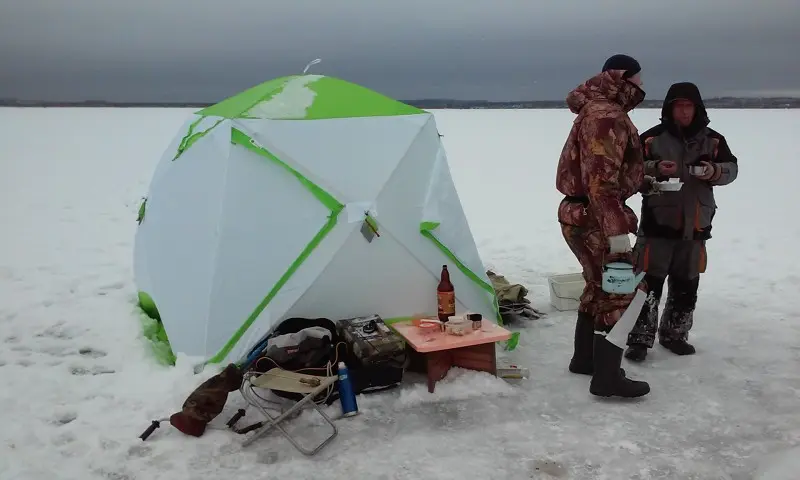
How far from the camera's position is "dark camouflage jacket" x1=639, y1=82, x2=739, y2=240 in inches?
181

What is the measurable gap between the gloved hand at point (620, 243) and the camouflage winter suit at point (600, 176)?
0.10 feet

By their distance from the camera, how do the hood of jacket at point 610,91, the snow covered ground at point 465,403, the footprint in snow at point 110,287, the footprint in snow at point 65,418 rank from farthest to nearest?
the footprint in snow at point 110,287
the hood of jacket at point 610,91
the footprint in snow at point 65,418
the snow covered ground at point 465,403

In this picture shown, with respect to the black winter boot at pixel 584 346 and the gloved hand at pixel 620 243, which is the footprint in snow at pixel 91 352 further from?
the gloved hand at pixel 620 243

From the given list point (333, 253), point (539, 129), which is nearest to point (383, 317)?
point (333, 253)

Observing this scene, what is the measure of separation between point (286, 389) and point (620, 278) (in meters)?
2.03

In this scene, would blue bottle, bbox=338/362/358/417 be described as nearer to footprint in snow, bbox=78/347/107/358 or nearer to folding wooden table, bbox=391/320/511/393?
folding wooden table, bbox=391/320/511/393

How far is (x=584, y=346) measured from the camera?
4.55 m

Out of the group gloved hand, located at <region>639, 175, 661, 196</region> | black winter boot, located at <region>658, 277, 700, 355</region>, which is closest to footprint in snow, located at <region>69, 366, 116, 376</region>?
gloved hand, located at <region>639, 175, 661, 196</region>

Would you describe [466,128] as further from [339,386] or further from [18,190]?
[339,386]

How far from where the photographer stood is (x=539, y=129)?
3186 centimetres

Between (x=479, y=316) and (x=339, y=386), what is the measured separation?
1094 millimetres

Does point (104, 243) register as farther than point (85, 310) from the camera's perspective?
Yes

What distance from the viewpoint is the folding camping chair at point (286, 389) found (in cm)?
372

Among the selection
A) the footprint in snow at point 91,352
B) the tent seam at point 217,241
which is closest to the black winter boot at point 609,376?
the tent seam at point 217,241
